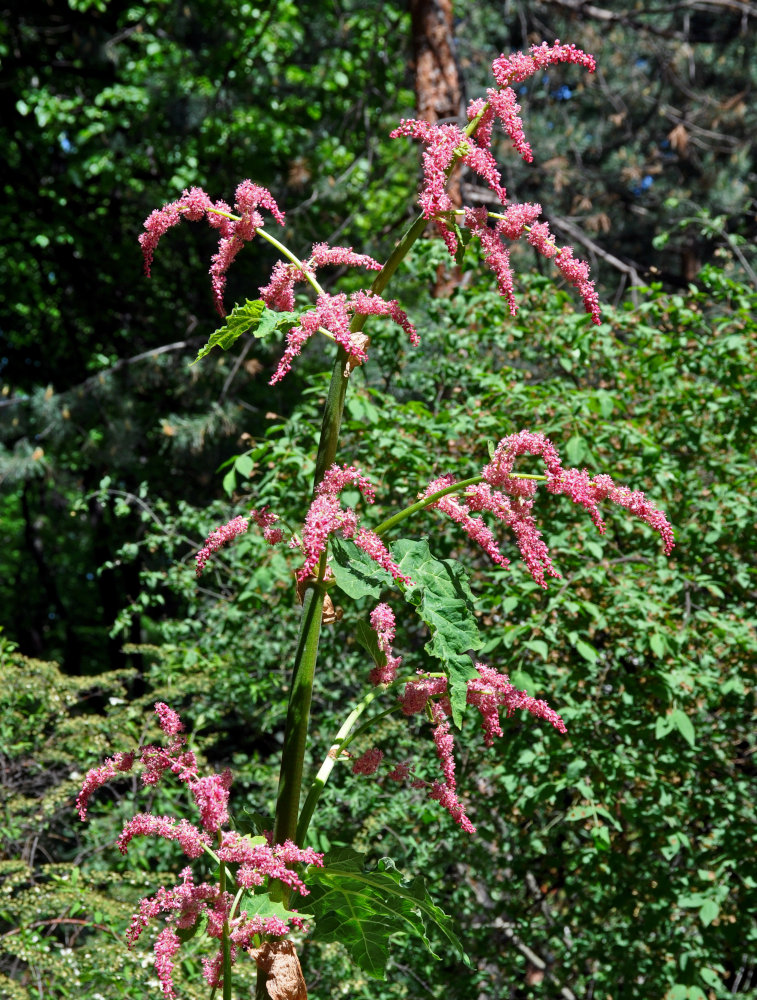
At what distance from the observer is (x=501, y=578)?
3.49m

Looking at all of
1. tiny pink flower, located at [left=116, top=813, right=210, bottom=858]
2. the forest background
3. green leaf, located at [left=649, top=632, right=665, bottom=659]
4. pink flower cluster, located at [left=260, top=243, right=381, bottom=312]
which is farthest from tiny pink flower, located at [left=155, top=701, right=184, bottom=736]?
green leaf, located at [left=649, top=632, right=665, bottom=659]

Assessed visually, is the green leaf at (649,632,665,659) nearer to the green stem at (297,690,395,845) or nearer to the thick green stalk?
the green stem at (297,690,395,845)

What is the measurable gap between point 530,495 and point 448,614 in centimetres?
20

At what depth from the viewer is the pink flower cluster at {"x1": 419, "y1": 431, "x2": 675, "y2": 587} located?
51.3 inches

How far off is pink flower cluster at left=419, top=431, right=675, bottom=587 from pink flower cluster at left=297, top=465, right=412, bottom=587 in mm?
143

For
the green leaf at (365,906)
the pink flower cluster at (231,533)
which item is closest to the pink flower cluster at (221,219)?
the pink flower cluster at (231,533)

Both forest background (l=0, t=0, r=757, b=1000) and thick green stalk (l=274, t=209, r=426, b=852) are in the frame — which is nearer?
thick green stalk (l=274, t=209, r=426, b=852)

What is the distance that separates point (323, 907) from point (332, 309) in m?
0.97

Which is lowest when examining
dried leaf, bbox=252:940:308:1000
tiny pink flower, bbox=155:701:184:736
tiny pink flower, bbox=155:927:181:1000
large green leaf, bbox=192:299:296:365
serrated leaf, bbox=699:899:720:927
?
serrated leaf, bbox=699:899:720:927

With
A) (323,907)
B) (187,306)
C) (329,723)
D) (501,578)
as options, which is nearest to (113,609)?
(187,306)

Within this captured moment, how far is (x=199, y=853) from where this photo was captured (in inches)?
55.8

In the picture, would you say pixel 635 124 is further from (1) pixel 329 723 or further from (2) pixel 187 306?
(1) pixel 329 723

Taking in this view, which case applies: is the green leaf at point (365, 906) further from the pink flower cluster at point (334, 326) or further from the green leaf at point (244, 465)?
the green leaf at point (244, 465)

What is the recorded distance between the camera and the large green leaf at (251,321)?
1.40 meters
